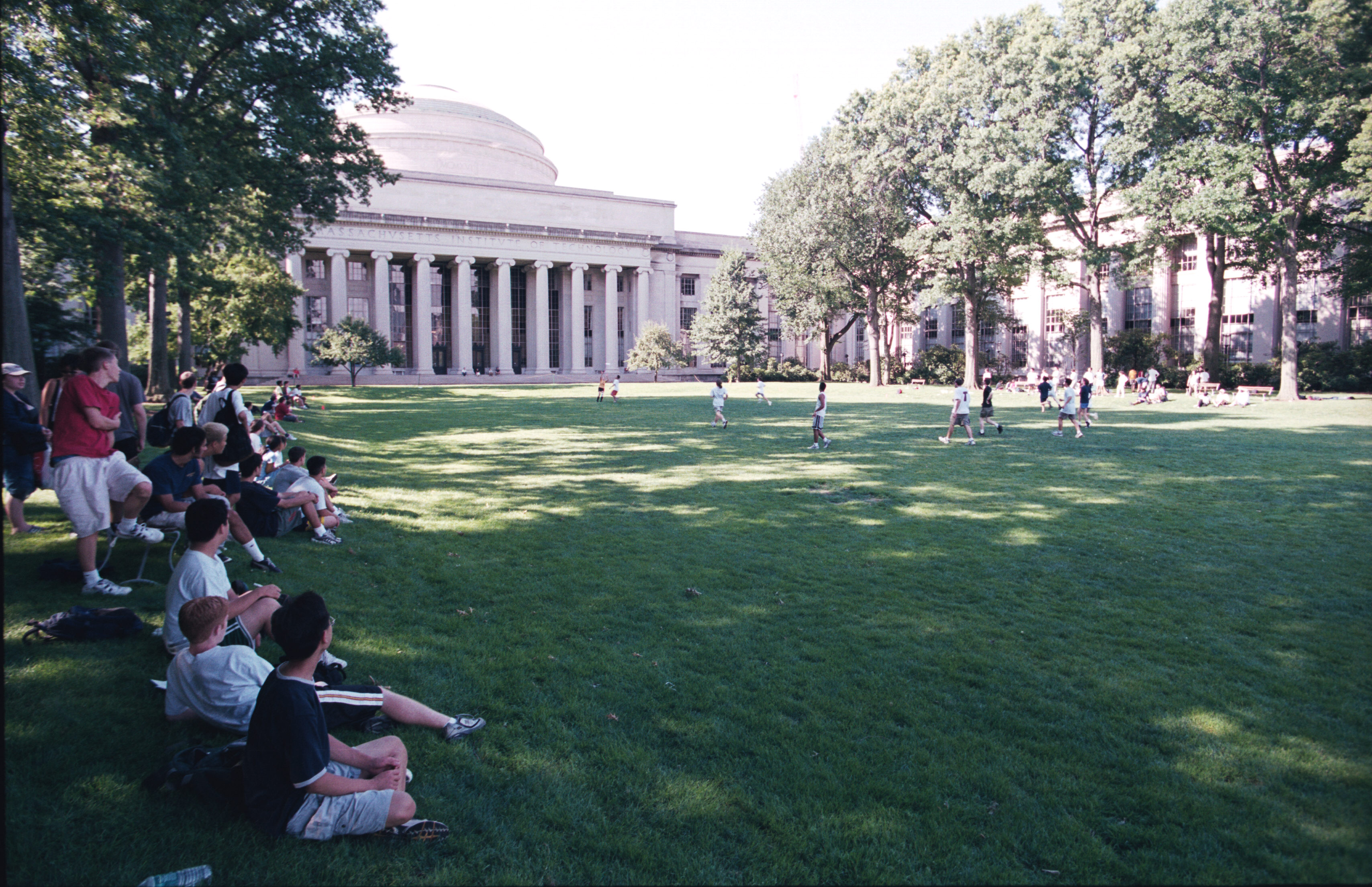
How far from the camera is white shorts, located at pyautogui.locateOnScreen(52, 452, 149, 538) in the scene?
6.51 meters

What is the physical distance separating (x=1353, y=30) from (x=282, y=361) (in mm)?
67165

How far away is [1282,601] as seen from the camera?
7137 mm

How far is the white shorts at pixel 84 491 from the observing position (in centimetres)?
651

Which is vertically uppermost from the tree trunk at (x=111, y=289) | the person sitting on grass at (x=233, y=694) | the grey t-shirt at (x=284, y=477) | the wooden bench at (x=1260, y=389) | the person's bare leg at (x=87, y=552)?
the tree trunk at (x=111, y=289)

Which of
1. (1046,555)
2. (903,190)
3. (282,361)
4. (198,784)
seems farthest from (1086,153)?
(282,361)

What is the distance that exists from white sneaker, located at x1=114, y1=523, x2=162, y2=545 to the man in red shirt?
1 centimetres

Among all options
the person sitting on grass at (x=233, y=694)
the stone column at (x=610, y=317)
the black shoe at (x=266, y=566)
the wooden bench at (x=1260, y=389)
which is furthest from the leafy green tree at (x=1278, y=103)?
the stone column at (x=610, y=317)

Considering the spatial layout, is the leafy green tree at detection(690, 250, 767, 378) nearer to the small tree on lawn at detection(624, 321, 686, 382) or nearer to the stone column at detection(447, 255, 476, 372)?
the small tree on lawn at detection(624, 321, 686, 382)

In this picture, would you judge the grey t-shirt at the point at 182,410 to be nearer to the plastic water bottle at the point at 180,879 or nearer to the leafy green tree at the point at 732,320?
the plastic water bottle at the point at 180,879

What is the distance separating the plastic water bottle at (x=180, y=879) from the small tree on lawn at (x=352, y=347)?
5057 centimetres

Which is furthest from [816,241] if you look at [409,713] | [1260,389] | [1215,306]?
[409,713]

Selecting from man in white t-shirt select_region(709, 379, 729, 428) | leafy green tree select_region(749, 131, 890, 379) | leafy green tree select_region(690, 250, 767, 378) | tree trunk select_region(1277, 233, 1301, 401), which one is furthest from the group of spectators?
leafy green tree select_region(690, 250, 767, 378)

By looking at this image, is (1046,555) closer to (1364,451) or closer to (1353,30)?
(1364,451)

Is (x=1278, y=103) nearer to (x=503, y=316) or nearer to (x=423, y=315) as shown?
(x=503, y=316)
